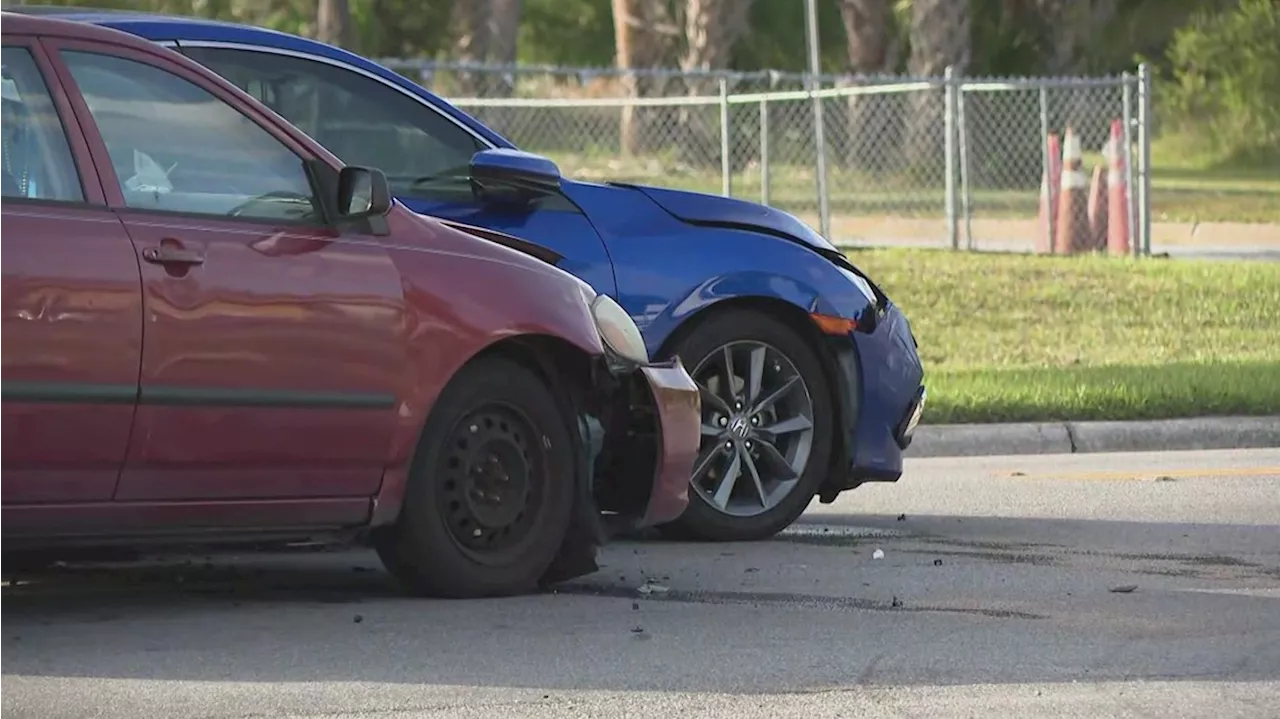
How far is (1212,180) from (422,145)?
114 ft

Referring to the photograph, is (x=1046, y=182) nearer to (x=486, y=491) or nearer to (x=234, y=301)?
(x=486, y=491)

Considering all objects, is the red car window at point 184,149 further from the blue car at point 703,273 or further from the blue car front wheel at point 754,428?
the blue car front wheel at point 754,428

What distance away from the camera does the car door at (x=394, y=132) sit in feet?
27.8

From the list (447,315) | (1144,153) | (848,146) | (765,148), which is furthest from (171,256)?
(848,146)

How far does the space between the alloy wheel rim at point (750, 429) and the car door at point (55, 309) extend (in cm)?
287

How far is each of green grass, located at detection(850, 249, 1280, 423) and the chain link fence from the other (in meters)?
1.72

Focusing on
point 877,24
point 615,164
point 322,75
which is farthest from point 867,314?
point 877,24

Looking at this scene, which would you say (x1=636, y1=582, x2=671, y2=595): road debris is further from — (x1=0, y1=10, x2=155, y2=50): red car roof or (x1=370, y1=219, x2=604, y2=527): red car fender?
(x1=0, y1=10, x2=155, y2=50): red car roof

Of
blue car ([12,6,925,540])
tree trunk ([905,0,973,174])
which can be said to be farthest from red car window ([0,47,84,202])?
tree trunk ([905,0,973,174])

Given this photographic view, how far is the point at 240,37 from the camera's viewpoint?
8477 millimetres

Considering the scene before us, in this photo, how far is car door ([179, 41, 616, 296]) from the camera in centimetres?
847

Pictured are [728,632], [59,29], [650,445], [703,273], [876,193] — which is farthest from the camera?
[876,193]

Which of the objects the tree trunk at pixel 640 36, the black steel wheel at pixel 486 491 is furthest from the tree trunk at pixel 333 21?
the black steel wheel at pixel 486 491

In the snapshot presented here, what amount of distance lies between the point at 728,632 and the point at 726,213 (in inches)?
97.2
